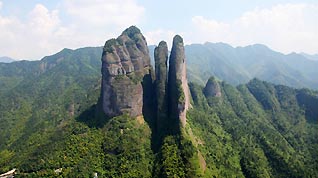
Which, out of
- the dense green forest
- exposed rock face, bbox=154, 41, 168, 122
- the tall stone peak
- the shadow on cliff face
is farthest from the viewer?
the shadow on cliff face

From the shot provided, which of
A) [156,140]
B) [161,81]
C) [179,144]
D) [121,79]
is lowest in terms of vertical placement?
[156,140]

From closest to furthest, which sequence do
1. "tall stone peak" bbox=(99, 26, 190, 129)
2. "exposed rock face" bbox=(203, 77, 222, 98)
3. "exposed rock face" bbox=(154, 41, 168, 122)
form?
"tall stone peak" bbox=(99, 26, 190, 129)
"exposed rock face" bbox=(154, 41, 168, 122)
"exposed rock face" bbox=(203, 77, 222, 98)

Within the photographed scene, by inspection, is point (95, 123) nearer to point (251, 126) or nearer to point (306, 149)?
point (251, 126)

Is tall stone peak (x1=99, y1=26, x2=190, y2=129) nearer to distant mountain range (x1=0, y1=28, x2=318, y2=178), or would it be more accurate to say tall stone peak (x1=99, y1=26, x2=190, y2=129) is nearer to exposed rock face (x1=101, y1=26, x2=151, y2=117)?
exposed rock face (x1=101, y1=26, x2=151, y2=117)

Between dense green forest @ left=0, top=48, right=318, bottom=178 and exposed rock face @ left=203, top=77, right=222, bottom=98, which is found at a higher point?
exposed rock face @ left=203, top=77, right=222, bottom=98

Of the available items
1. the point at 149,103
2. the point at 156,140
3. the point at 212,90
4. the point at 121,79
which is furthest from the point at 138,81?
the point at 212,90

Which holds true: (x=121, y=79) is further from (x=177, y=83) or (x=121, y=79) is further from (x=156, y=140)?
(x=156, y=140)

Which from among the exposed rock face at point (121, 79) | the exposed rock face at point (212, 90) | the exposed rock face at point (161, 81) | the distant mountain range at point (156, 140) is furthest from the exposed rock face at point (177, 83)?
the exposed rock face at point (212, 90)

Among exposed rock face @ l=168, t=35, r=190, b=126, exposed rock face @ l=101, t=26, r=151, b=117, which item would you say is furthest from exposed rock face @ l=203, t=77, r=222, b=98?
exposed rock face @ l=101, t=26, r=151, b=117
